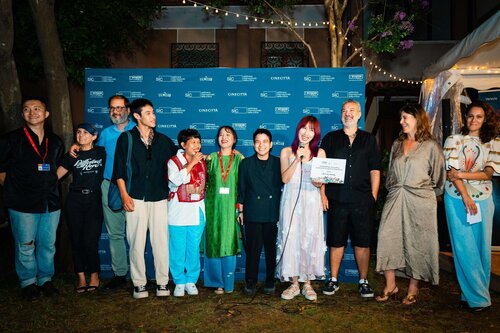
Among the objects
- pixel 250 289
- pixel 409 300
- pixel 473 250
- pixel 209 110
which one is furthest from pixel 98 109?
pixel 473 250

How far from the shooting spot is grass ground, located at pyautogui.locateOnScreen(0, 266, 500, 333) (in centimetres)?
364

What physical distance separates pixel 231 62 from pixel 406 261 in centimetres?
889

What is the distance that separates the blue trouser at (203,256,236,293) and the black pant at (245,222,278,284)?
0.19 m

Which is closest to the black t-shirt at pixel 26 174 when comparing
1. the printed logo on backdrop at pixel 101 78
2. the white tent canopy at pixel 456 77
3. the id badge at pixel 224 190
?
the printed logo on backdrop at pixel 101 78

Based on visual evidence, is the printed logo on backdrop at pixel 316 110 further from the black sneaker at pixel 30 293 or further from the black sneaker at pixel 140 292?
the black sneaker at pixel 30 293

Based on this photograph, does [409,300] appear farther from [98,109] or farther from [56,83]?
[56,83]

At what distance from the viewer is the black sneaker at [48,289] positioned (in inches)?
175

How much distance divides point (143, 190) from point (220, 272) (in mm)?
1263

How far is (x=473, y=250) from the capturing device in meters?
4.03

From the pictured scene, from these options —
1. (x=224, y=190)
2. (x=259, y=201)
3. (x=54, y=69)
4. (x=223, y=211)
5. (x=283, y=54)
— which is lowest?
(x=223, y=211)

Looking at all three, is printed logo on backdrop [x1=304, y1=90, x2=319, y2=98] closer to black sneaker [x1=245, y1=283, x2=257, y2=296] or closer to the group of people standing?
the group of people standing

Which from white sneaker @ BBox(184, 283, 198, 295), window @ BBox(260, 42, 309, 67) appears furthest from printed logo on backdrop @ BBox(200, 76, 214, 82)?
window @ BBox(260, 42, 309, 67)

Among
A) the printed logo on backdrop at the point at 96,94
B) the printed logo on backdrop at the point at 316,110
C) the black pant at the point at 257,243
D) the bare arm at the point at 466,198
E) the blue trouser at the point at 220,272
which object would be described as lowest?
the blue trouser at the point at 220,272

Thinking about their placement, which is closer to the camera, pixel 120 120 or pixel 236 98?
pixel 120 120
